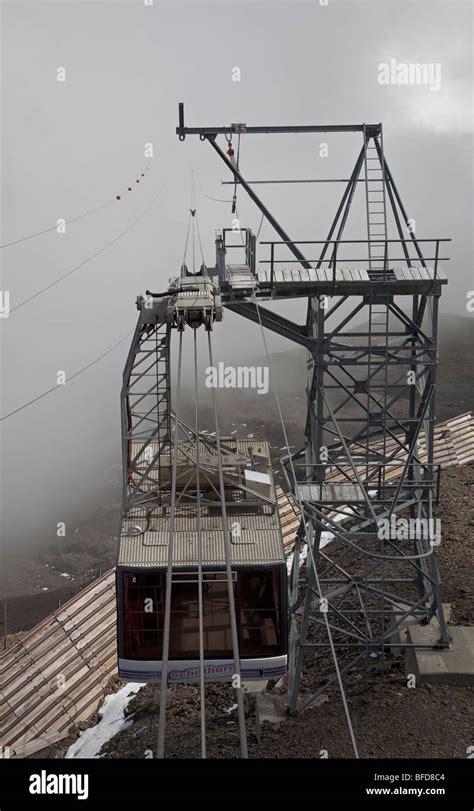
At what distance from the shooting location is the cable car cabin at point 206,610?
12664 mm

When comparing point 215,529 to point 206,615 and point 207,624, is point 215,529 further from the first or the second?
point 207,624

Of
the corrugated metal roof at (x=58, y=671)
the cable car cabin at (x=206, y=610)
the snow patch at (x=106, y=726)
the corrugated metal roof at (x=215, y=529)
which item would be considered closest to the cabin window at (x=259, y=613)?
the cable car cabin at (x=206, y=610)

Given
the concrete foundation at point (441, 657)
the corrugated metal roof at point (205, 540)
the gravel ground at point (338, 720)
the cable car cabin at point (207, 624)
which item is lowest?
the gravel ground at point (338, 720)

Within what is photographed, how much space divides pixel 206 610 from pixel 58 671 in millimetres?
9672

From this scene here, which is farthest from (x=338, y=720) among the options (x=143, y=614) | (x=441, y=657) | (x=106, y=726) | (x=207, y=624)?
(x=106, y=726)

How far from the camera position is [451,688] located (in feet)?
50.2

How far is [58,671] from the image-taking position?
20812 millimetres

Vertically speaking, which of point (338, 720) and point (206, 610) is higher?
point (206, 610)

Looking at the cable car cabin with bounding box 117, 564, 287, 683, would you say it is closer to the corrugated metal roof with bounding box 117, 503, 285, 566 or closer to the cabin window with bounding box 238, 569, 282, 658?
the cabin window with bounding box 238, 569, 282, 658

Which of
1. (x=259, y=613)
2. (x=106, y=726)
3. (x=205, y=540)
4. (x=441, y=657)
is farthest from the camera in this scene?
(x=106, y=726)

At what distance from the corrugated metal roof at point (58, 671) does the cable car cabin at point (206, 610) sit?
24.9ft

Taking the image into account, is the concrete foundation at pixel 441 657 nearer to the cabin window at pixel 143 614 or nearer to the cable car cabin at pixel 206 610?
the cable car cabin at pixel 206 610
